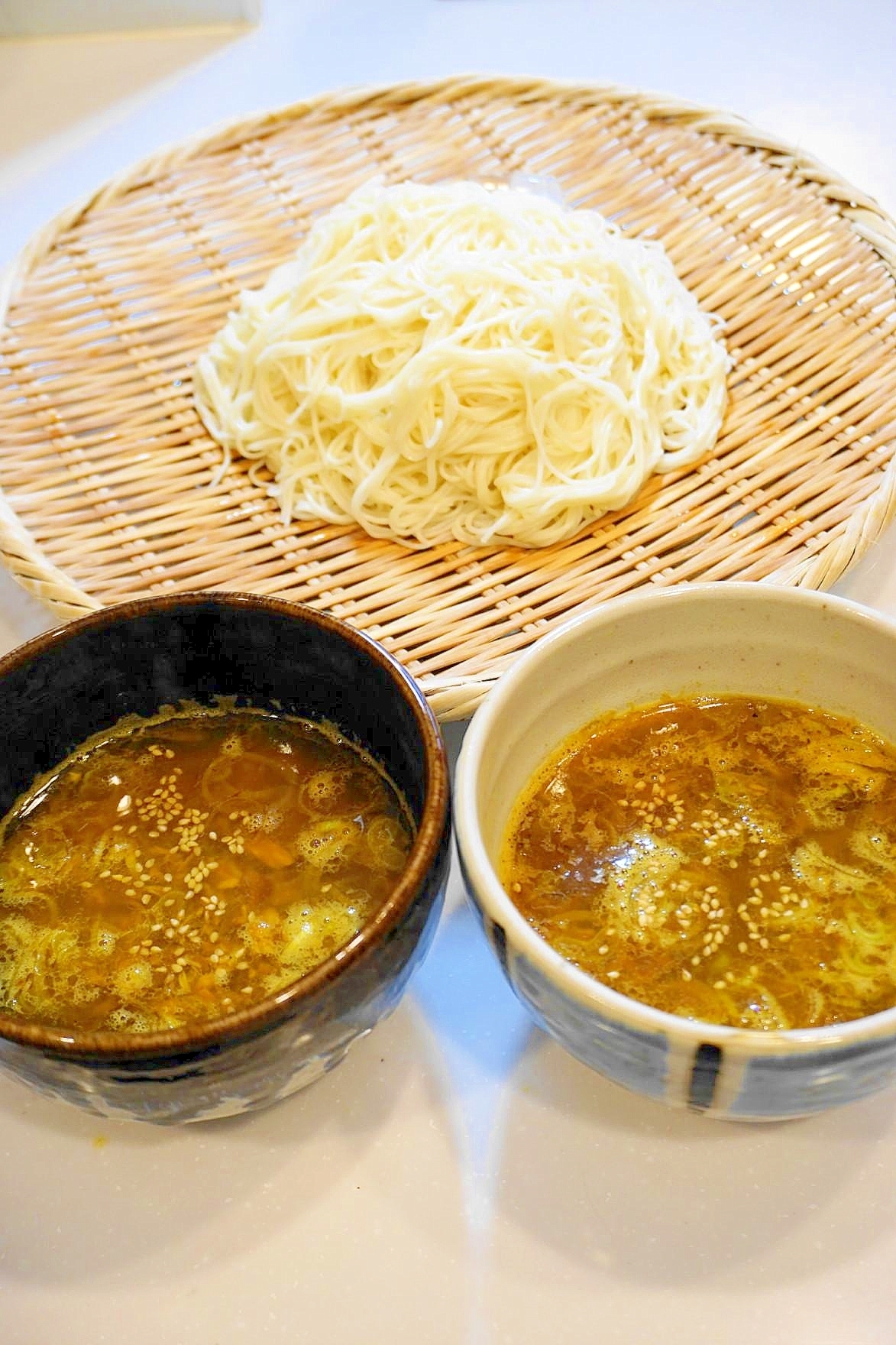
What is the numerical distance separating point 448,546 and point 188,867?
67 centimetres

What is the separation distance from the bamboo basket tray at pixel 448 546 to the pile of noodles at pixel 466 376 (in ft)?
0.17

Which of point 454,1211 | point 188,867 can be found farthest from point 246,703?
point 454,1211

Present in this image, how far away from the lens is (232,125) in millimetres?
2182

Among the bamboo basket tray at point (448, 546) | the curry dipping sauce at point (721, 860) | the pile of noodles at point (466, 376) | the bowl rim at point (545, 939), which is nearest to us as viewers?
the bowl rim at point (545, 939)

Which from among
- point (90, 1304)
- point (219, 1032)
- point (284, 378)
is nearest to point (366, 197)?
point (284, 378)

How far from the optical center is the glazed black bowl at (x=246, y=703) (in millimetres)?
821

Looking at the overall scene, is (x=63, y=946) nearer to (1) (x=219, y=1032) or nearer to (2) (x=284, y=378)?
(1) (x=219, y=1032)

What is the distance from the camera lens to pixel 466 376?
1631 millimetres

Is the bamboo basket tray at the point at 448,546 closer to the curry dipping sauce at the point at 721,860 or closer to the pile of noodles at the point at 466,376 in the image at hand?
the pile of noodles at the point at 466,376

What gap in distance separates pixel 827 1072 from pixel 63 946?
667 millimetres

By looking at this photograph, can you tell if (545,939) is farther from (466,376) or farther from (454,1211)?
(466,376)

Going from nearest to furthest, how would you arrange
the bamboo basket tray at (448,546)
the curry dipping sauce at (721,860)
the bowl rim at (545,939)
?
the bowl rim at (545,939) < the curry dipping sauce at (721,860) < the bamboo basket tray at (448,546)

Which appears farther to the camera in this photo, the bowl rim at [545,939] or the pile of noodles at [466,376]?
the pile of noodles at [466,376]

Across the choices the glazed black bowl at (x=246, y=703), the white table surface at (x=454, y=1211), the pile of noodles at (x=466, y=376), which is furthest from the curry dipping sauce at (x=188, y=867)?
the pile of noodles at (x=466, y=376)
